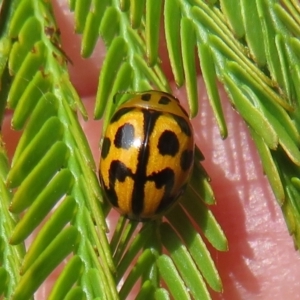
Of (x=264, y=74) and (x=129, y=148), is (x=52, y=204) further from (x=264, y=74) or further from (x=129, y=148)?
(x=264, y=74)

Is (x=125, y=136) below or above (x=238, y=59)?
below

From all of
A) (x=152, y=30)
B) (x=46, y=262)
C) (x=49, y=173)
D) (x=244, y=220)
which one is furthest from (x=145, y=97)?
(x=244, y=220)

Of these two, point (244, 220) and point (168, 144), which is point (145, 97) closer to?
point (168, 144)

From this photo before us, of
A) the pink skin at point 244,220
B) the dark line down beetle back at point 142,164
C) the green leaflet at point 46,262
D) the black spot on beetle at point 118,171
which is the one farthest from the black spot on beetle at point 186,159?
the pink skin at point 244,220

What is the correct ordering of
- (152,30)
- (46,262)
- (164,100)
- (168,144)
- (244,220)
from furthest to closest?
(244,220) → (164,100) → (168,144) → (152,30) → (46,262)

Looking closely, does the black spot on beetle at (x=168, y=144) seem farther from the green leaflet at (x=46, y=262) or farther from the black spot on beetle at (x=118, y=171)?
the green leaflet at (x=46, y=262)

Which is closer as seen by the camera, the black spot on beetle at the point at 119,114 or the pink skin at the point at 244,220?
the black spot on beetle at the point at 119,114
